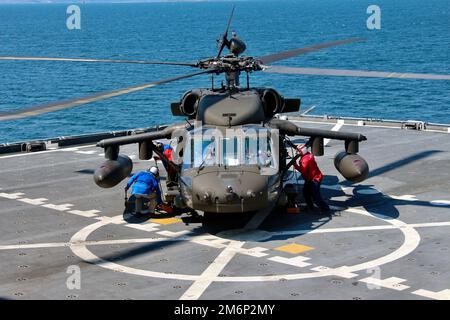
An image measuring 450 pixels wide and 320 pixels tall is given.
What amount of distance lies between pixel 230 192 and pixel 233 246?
1448 millimetres

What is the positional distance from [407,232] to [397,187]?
5.42 meters

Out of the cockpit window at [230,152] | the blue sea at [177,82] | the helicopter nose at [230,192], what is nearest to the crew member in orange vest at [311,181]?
the cockpit window at [230,152]

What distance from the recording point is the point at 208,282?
16.0 meters

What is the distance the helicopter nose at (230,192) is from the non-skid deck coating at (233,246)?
1057 mm

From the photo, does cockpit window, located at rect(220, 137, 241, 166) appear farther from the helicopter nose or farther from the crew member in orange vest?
the crew member in orange vest

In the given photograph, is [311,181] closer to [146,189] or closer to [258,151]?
[258,151]

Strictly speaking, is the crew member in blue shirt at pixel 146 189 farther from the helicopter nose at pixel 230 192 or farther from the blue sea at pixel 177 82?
the blue sea at pixel 177 82

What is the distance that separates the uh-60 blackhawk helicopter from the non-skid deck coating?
45.7 inches

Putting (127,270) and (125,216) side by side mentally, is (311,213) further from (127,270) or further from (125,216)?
(127,270)

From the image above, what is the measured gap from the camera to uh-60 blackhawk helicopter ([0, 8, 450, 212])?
18.6m

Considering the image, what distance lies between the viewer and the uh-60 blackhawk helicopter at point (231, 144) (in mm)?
18625
